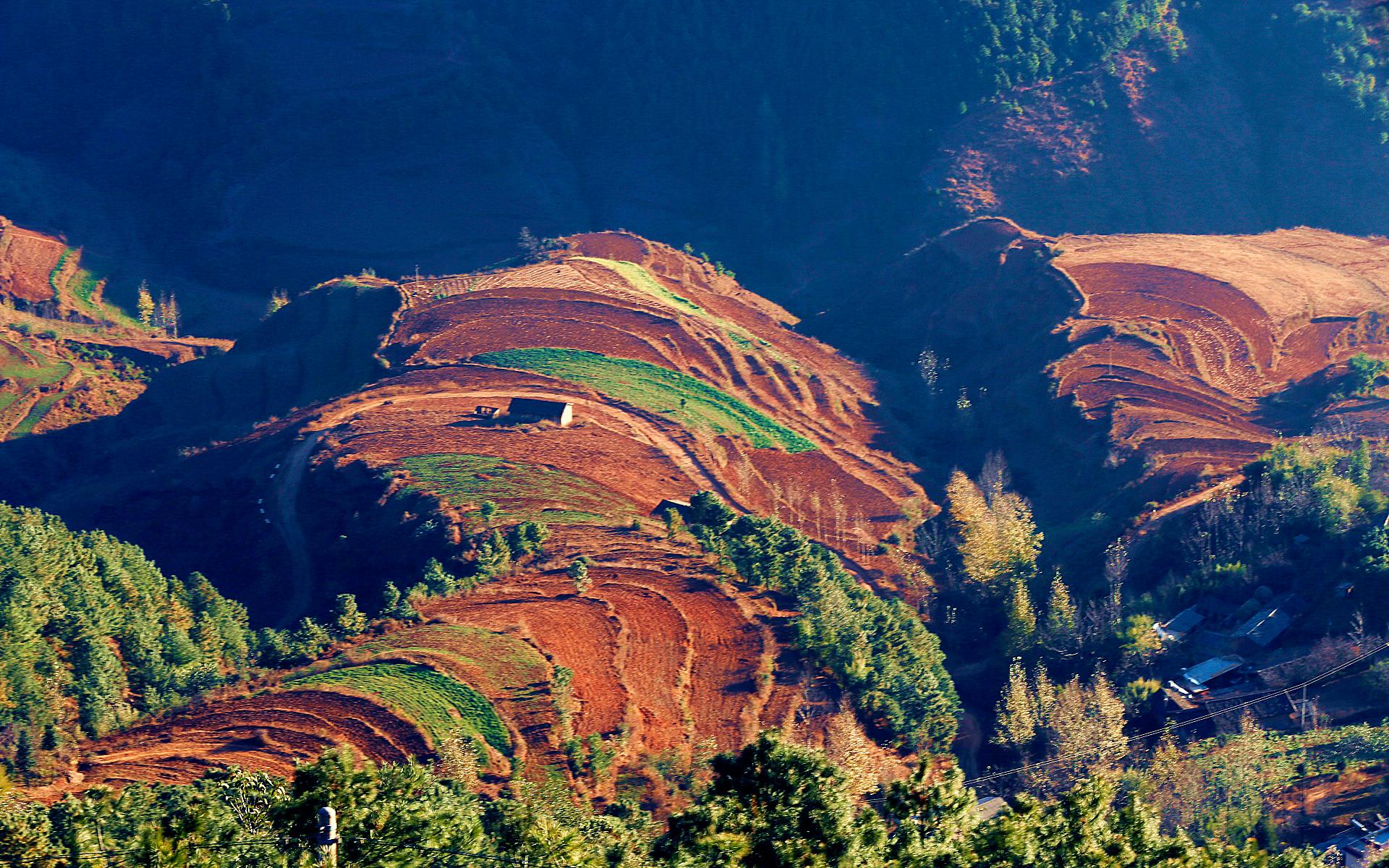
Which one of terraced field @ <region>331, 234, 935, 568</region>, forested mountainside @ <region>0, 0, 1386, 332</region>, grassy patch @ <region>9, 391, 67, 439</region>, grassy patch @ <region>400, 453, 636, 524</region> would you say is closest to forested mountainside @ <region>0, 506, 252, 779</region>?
grassy patch @ <region>400, 453, 636, 524</region>

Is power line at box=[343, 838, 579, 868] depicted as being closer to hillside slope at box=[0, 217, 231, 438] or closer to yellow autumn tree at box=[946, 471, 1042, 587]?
yellow autumn tree at box=[946, 471, 1042, 587]

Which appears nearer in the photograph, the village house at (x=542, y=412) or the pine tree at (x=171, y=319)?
the village house at (x=542, y=412)

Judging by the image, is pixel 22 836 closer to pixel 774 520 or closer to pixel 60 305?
pixel 774 520

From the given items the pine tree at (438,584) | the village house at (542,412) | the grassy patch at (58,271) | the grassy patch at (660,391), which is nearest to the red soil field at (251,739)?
the pine tree at (438,584)

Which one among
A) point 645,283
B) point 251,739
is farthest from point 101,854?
point 645,283

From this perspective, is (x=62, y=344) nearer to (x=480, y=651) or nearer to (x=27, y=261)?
(x=27, y=261)

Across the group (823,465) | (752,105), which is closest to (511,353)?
(823,465)

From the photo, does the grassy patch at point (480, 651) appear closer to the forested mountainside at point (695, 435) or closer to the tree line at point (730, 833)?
the forested mountainside at point (695, 435)
